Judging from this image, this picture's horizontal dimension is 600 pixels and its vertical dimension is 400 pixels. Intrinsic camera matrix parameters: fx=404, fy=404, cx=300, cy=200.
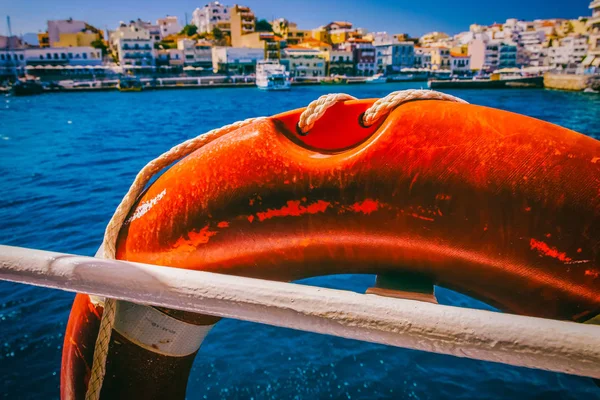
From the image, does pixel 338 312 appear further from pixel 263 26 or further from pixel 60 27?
pixel 263 26

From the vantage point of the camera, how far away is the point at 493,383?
135 inches

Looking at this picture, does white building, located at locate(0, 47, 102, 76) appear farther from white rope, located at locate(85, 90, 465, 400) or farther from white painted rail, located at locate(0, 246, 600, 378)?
white painted rail, located at locate(0, 246, 600, 378)

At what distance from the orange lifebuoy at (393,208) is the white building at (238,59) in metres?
63.0

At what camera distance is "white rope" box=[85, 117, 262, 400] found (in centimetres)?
130

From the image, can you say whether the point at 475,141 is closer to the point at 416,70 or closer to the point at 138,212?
the point at 138,212

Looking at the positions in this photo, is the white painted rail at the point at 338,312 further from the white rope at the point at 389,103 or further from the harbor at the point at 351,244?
the white rope at the point at 389,103

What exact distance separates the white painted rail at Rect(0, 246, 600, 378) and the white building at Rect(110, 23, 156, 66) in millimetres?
64054

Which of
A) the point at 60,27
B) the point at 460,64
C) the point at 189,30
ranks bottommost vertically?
the point at 460,64

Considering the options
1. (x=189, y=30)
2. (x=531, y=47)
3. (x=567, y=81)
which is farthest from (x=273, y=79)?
(x=531, y=47)

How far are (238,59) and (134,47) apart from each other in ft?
48.2

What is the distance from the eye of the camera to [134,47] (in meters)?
57.5

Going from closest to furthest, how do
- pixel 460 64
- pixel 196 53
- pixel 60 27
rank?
pixel 196 53
pixel 60 27
pixel 460 64

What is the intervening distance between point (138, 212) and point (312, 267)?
0.63m

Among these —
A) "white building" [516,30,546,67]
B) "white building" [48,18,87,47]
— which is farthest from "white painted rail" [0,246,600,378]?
"white building" [516,30,546,67]
